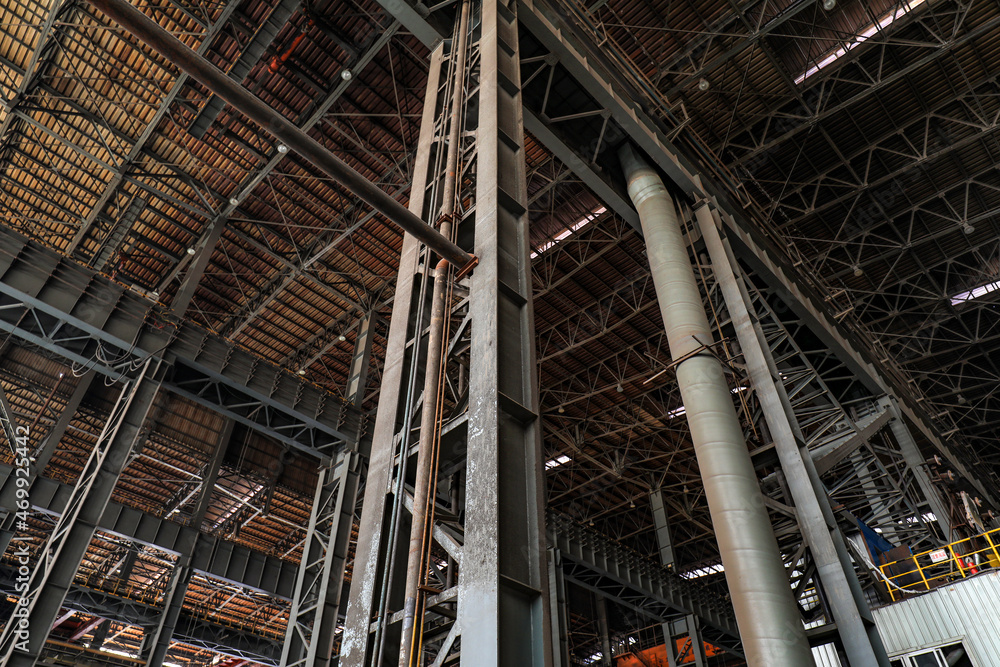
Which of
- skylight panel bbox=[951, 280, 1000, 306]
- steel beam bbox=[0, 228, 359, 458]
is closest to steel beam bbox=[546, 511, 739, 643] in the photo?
steel beam bbox=[0, 228, 359, 458]

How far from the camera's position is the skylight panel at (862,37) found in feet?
59.2

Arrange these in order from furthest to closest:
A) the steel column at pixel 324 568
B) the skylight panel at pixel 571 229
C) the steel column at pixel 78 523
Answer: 1. the skylight panel at pixel 571 229
2. the steel column at pixel 324 568
3. the steel column at pixel 78 523

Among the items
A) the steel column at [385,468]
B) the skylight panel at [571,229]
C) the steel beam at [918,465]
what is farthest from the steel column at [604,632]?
the steel column at [385,468]

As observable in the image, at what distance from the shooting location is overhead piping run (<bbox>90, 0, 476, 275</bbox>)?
4.57m

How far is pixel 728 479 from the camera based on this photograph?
33.3 feet

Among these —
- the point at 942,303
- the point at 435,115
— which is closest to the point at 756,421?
the point at 435,115

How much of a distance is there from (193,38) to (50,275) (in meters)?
8.00

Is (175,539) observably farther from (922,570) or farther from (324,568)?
(922,570)

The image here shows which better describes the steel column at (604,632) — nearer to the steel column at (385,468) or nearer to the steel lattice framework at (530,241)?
the steel lattice framework at (530,241)

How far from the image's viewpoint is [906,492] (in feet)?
64.2

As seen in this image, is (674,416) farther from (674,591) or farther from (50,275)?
(50,275)

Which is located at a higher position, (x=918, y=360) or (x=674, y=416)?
(x=918, y=360)

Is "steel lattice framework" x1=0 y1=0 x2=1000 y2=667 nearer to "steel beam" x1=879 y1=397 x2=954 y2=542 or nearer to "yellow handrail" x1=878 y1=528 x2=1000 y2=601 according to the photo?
"steel beam" x1=879 y1=397 x2=954 y2=542

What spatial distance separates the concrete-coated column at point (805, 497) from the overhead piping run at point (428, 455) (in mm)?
7895
